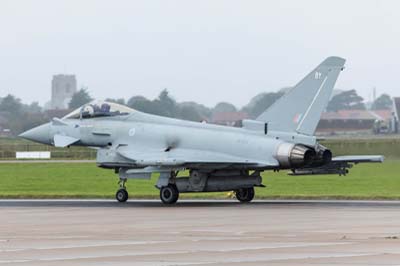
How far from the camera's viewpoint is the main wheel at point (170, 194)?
3148 cm

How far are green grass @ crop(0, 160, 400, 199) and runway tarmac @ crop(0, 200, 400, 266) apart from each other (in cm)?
500

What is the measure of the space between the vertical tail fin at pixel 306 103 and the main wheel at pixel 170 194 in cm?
336

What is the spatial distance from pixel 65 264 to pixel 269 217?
10.1 metres

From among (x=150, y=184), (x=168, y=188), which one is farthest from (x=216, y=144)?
(x=150, y=184)

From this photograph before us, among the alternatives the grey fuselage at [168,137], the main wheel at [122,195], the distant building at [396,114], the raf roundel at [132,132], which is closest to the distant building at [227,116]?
the distant building at [396,114]

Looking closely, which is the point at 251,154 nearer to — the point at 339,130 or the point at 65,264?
the point at 65,264

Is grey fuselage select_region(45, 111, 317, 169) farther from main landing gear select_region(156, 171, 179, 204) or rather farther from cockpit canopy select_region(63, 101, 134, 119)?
main landing gear select_region(156, 171, 179, 204)

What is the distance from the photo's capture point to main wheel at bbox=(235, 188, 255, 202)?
1276 inches

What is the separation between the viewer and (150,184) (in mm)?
45875

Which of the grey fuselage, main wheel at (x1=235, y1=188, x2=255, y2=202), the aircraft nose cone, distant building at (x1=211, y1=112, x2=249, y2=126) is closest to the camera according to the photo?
the grey fuselage

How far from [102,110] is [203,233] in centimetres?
1339

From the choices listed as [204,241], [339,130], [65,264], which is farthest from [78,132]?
[339,130]

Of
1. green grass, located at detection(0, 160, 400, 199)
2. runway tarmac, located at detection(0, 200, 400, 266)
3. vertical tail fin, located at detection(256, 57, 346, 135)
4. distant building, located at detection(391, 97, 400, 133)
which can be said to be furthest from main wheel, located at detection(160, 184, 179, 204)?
distant building, located at detection(391, 97, 400, 133)

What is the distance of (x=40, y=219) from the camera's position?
25594 millimetres
